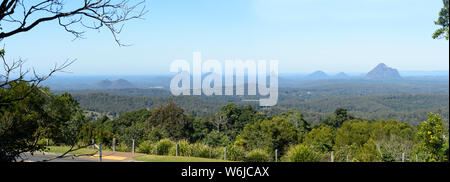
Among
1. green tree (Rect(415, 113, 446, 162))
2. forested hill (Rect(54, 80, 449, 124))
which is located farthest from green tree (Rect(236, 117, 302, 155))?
forested hill (Rect(54, 80, 449, 124))

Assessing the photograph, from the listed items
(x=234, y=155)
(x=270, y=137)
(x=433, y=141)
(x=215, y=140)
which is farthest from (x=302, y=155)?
(x=215, y=140)

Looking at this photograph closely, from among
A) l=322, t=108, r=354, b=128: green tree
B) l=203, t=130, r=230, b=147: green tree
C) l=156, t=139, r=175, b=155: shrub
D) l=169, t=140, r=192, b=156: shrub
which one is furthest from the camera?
l=322, t=108, r=354, b=128: green tree

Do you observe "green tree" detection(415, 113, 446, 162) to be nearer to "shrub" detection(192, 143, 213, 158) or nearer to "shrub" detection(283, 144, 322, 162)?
"shrub" detection(283, 144, 322, 162)

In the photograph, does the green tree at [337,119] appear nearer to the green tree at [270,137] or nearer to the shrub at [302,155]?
the green tree at [270,137]

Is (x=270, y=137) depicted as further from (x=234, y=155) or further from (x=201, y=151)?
(x=201, y=151)

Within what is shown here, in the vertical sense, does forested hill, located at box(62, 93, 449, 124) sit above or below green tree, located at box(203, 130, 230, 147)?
below

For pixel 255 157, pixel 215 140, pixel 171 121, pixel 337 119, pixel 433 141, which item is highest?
pixel 433 141

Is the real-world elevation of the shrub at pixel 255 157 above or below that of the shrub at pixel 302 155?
below

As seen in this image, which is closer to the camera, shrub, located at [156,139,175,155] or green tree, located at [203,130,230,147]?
shrub, located at [156,139,175,155]

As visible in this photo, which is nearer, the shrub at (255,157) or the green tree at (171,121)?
the shrub at (255,157)

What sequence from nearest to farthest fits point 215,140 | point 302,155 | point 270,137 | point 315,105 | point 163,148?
point 302,155, point 163,148, point 270,137, point 215,140, point 315,105

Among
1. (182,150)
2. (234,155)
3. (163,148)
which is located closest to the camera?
(182,150)

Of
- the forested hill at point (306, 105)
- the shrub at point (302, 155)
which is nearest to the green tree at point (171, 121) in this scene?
the shrub at point (302, 155)
